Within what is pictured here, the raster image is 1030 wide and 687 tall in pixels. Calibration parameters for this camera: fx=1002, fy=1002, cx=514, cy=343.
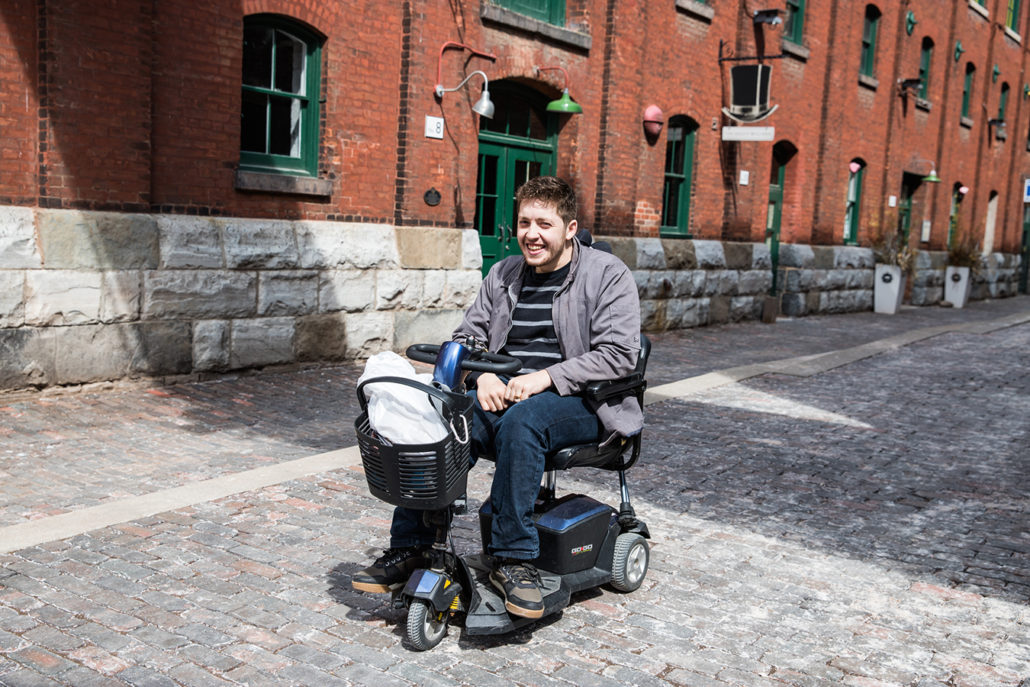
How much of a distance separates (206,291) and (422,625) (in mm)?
5756

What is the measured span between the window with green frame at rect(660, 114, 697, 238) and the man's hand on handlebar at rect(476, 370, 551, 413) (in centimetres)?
1192

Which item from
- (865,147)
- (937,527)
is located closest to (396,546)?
(937,527)

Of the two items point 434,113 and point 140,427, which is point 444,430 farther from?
point 434,113

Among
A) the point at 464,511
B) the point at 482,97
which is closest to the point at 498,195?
the point at 482,97

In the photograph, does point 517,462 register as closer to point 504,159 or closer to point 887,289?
point 504,159

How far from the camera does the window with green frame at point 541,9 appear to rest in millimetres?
12195

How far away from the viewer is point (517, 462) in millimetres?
3711

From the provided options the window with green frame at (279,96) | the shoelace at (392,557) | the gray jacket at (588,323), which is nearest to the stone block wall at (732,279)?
the window with green frame at (279,96)

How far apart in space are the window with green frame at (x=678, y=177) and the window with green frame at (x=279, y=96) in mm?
7058

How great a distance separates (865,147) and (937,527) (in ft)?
56.5

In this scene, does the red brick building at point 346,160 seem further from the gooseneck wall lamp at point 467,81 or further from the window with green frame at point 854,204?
the window with green frame at point 854,204

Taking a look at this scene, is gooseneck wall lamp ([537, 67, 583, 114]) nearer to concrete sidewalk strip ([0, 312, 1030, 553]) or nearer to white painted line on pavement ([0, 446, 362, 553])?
concrete sidewalk strip ([0, 312, 1030, 553])

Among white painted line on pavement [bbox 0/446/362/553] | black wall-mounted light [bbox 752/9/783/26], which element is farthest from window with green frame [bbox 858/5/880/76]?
white painted line on pavement [bbox 0/446/362/553]

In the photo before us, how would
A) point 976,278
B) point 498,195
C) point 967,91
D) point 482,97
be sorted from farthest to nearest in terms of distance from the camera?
point 976,278, point 967,91, point 498,195, point 482,97
